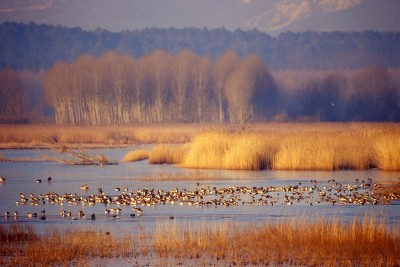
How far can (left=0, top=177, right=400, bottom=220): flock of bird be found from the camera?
22812 millimetres

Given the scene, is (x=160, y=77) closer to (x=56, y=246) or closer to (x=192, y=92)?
(x=192, y=92)

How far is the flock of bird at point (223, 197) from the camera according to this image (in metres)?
22.8

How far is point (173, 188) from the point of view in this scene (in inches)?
1054

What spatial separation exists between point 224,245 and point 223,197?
8072 millimetres

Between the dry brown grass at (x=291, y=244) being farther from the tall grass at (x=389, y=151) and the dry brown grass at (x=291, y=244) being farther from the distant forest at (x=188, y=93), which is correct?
the distant forest at (x=188, y=93)

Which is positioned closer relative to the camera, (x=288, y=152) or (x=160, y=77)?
(x=288, y=152)

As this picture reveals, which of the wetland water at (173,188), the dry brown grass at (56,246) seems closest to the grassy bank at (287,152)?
the wetland water at (173,188)

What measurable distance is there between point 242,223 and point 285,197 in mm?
4865

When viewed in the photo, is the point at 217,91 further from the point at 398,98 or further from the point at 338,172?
the point at 338,172

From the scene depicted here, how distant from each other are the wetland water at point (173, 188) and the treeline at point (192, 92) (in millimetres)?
50227

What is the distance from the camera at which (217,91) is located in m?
96.0

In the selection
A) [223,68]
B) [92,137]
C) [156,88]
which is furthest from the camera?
[156,88]

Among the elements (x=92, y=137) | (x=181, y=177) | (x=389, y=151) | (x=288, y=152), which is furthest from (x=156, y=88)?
(x=181, y=177)

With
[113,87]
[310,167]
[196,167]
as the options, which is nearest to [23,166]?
[196,167]
